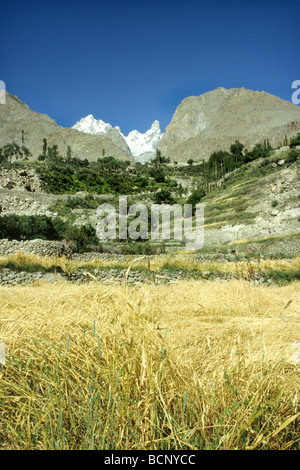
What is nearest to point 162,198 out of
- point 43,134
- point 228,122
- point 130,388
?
point 130,388

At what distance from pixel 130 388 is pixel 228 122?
139 metres

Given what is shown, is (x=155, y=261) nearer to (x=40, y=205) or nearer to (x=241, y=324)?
(x=241, y=324)

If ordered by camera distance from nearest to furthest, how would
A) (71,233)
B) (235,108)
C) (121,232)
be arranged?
1. (71,233)
2. (121,232)
3. (235,108)

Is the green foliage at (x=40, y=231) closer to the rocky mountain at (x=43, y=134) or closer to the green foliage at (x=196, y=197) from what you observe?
the green foliage at (x=196, y=197)

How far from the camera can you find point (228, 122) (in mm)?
124875

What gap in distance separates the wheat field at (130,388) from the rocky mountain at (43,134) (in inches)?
3398

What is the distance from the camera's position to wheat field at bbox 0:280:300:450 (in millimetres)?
888

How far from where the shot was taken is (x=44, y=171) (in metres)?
35.4

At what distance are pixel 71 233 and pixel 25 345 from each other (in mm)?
14630

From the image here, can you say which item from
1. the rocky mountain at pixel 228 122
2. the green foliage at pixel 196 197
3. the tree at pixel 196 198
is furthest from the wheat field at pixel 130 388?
A: the rocky mountain at pixel 228 122

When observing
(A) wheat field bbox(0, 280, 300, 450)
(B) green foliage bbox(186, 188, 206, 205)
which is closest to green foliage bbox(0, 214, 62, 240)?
(A) wheat field bbox(0, 280, 300, 450)

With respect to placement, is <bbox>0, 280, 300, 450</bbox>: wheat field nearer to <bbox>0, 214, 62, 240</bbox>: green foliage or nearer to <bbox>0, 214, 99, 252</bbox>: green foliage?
<bbox>0, 214, 99, 252</bbox>: green foliage

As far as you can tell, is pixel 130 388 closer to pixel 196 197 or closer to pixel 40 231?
pixel 40 231

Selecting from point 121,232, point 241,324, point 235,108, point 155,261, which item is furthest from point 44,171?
point 235,108
